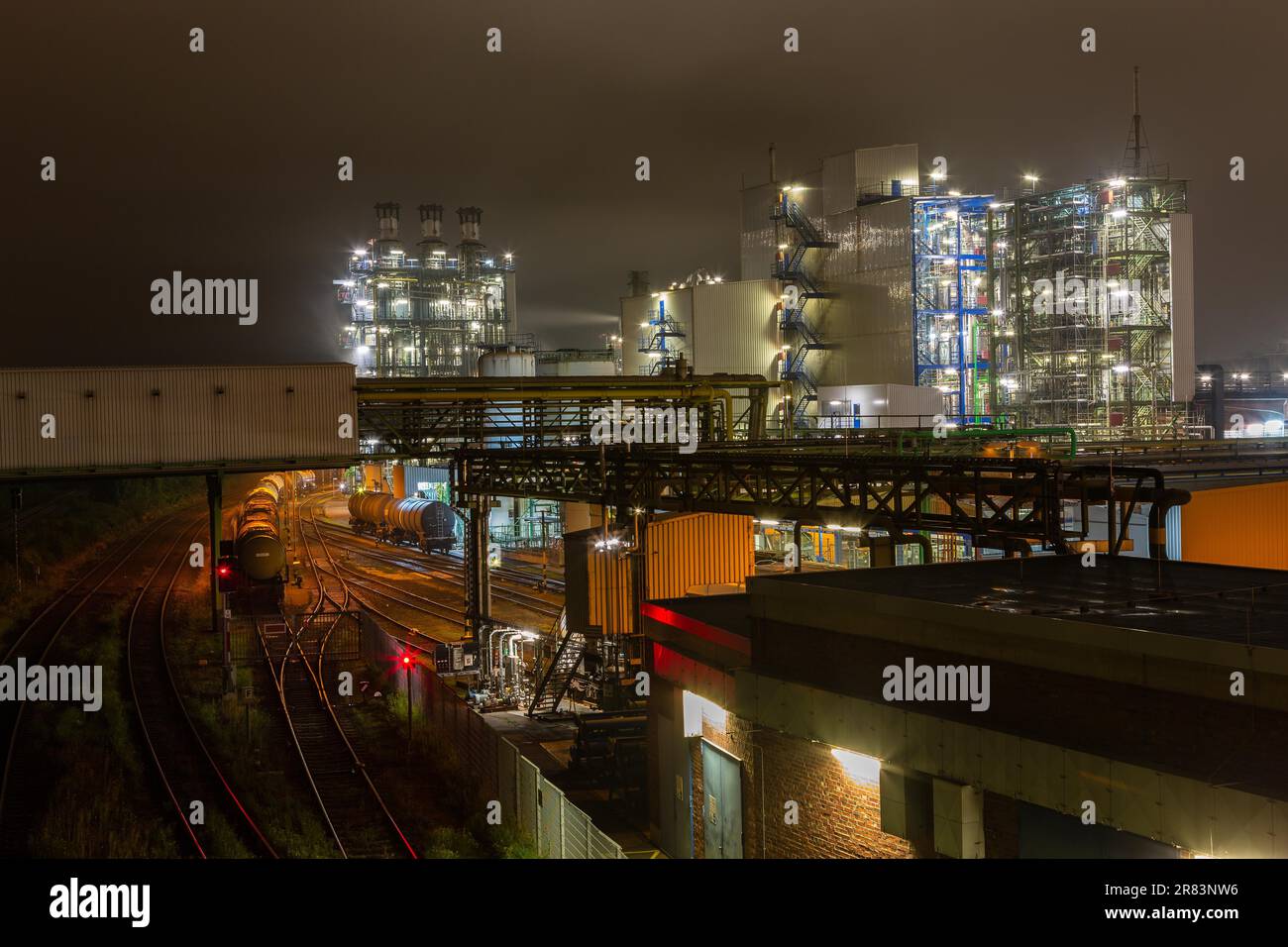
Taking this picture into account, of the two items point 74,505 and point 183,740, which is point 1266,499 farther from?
point 74,505

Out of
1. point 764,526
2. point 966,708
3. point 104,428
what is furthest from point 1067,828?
point 764,526

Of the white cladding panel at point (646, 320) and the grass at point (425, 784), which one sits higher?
the white cladding panel at point (646, 320)

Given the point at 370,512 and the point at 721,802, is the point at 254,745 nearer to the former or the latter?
the point at 721,802

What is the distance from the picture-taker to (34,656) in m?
21.6

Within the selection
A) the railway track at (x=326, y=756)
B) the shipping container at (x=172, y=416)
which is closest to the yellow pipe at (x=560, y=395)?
the shipping container at (x=172, y=416)

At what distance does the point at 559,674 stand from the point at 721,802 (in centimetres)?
894

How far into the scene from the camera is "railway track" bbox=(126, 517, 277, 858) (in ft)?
41.0

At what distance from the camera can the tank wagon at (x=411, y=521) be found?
137ft

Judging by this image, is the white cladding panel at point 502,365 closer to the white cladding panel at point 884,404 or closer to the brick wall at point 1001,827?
the white cladding panel at point 884,404

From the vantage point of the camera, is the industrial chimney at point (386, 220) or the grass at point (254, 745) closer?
the grass at point (254, 745)

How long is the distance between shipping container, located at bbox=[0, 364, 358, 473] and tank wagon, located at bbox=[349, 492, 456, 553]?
18.9 metres

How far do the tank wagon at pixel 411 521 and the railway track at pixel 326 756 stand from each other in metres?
16.4
